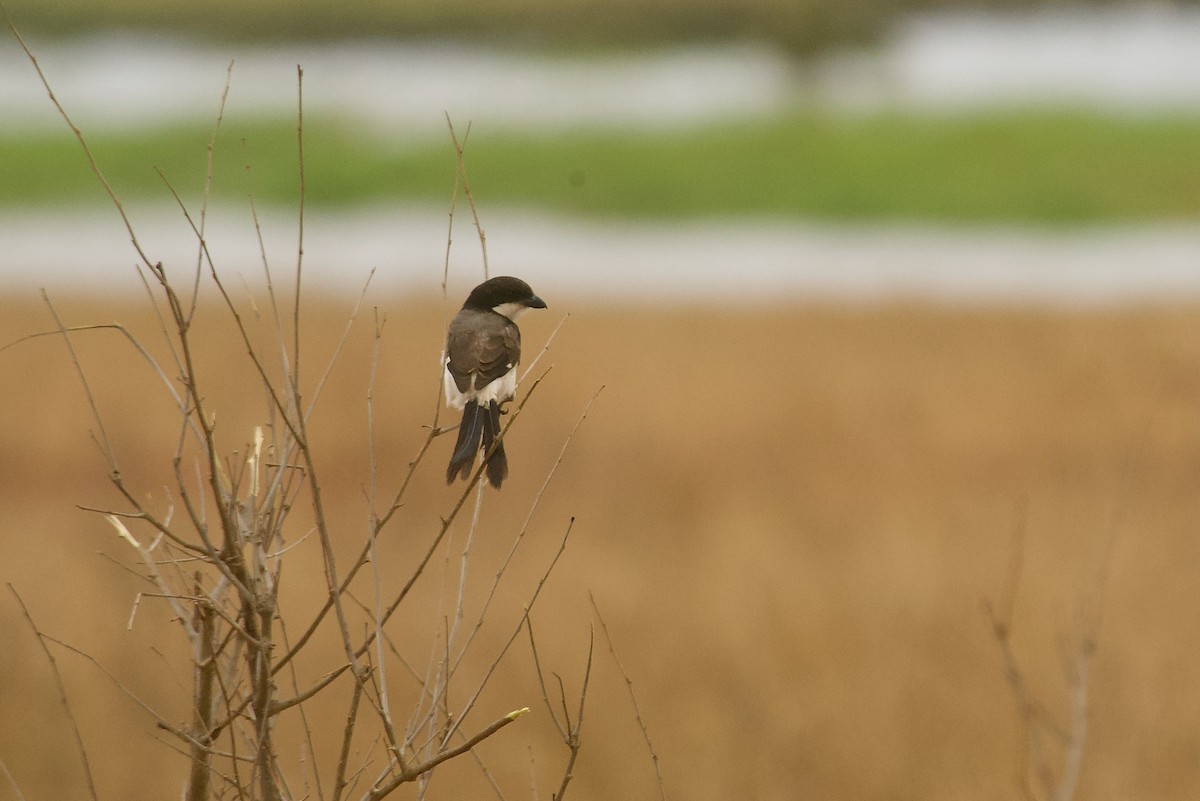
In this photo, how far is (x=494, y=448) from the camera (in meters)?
2.35

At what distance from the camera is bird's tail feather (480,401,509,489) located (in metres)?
2.39

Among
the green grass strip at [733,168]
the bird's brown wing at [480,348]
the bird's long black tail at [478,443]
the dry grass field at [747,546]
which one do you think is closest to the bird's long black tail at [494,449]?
the bird's long black tail at [478,443]

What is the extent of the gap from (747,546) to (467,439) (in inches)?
373

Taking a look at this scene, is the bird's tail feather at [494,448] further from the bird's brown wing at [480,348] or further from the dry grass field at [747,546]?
the dry grass field at [747,546]

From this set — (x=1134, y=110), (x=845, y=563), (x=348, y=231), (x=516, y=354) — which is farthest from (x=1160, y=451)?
(x=1134, y=110)

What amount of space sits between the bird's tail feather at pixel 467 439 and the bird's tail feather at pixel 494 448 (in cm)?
→ 1

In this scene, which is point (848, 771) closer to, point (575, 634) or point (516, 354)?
point (575, 634)

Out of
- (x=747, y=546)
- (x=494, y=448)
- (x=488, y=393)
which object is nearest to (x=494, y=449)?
(x=494, y=448)

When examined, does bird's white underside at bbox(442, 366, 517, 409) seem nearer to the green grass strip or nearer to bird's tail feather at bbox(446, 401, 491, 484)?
Answer: bird's tail feather at bbox(446, 401, 491, 484)

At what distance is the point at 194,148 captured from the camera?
3434 cm

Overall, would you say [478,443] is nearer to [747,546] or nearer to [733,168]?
[747,546]

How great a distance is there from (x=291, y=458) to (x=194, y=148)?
33702 mm

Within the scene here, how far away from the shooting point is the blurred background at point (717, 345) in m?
9.53

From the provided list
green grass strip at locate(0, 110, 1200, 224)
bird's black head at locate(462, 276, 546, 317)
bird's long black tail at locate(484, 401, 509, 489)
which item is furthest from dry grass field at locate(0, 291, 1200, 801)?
green grass strip at locate(0, 110, 1200, 224)
